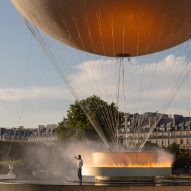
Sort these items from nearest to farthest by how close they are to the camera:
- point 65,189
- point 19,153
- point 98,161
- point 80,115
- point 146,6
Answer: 1. point 65,189
2. point 146,6
3. point 98,161
4. point 80,115
5. point 19,153

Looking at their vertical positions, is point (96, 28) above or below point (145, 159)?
above

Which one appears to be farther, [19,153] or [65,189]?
[19,153]

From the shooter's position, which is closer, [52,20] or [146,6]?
[146,6]

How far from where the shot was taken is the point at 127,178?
2192cm

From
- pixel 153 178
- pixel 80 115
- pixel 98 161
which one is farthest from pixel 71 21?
pixel 80 115

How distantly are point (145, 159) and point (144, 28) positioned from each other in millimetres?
5683

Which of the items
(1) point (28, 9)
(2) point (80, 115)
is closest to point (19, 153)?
(2) point (80, 115)

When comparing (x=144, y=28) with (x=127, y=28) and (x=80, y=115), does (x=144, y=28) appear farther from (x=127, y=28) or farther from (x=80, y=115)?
(x=80, y=115)

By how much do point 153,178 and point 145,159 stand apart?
3.07ft

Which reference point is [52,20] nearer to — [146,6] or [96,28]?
[96,28]

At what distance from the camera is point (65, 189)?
1889 centimetres

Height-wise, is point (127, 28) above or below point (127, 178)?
above

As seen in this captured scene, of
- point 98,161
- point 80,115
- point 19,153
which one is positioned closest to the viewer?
point 98,161

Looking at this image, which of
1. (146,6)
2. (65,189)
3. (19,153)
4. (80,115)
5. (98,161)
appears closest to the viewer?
(65,189)
